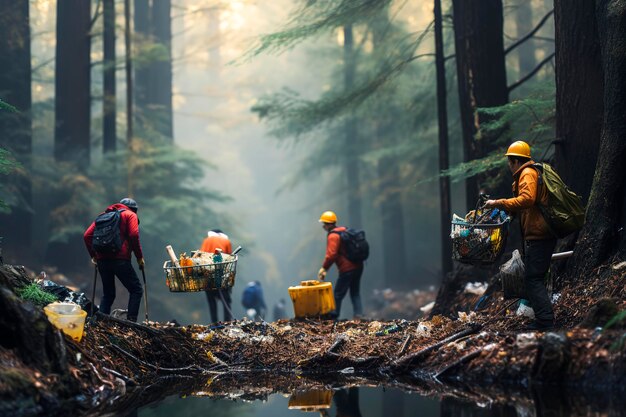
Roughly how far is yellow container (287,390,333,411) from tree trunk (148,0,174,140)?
21.9 meters

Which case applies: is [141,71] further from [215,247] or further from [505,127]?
[505,127]

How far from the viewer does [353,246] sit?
15.3 meters

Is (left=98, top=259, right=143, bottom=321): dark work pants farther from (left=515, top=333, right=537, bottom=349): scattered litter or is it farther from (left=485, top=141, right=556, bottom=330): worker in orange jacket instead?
(left=515, top=333, right=537, bottom=349): scattered litter

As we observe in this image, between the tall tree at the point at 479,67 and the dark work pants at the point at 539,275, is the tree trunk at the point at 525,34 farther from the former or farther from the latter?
the dark work pants at the point at 539,275

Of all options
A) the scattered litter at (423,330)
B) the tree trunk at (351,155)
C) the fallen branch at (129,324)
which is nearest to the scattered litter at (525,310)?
the scattered litter at (423,330)

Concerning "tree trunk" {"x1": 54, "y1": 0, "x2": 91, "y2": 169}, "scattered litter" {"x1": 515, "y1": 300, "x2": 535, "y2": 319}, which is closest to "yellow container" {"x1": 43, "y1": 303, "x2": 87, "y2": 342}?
"scattered litter" {"x1": 515, "y1": 300, "x2": 535, "y2": 319}

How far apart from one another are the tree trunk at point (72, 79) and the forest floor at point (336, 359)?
12.2 metres

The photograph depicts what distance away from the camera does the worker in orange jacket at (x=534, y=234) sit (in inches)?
354

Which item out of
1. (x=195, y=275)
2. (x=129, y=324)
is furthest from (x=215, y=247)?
(x=129, y=324)

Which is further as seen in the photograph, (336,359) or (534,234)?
(336,359)

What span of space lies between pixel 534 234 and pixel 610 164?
1.68 metres

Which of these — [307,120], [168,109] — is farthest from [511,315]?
[168,109]

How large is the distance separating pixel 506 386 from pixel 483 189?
21.8ft

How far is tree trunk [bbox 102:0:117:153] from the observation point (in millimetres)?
23578
